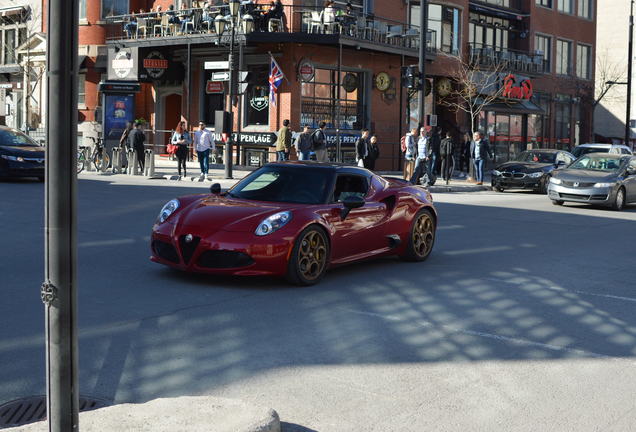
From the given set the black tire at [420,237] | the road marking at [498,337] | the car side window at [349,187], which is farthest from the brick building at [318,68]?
the road marking at [498,337]

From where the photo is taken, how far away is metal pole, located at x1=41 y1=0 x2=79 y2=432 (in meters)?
3.34

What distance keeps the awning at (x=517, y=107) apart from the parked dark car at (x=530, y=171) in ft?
47.9

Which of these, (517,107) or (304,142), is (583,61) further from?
(304,142)

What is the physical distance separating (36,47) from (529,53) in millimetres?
25320

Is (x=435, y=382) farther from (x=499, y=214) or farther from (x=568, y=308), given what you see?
(x=499, y=214)

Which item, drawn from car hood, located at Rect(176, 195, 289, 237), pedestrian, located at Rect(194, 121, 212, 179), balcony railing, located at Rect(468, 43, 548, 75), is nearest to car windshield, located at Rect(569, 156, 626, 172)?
pedestrian, located at Rect(194, 121, 212, 179)

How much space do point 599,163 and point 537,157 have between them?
592cm

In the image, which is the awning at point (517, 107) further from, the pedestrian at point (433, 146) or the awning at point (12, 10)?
the awning at point (12, 10)

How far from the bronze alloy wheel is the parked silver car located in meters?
13.4

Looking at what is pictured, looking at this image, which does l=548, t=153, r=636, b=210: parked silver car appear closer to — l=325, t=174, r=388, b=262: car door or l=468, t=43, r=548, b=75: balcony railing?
l=325, t=174, r=388, b=262: car door

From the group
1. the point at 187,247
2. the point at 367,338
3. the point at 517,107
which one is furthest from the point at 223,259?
the point at 517,107

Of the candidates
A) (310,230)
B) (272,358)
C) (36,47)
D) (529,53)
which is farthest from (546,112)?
(272,358)

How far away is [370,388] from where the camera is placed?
218 inches

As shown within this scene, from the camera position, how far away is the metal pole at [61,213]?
3.34m
